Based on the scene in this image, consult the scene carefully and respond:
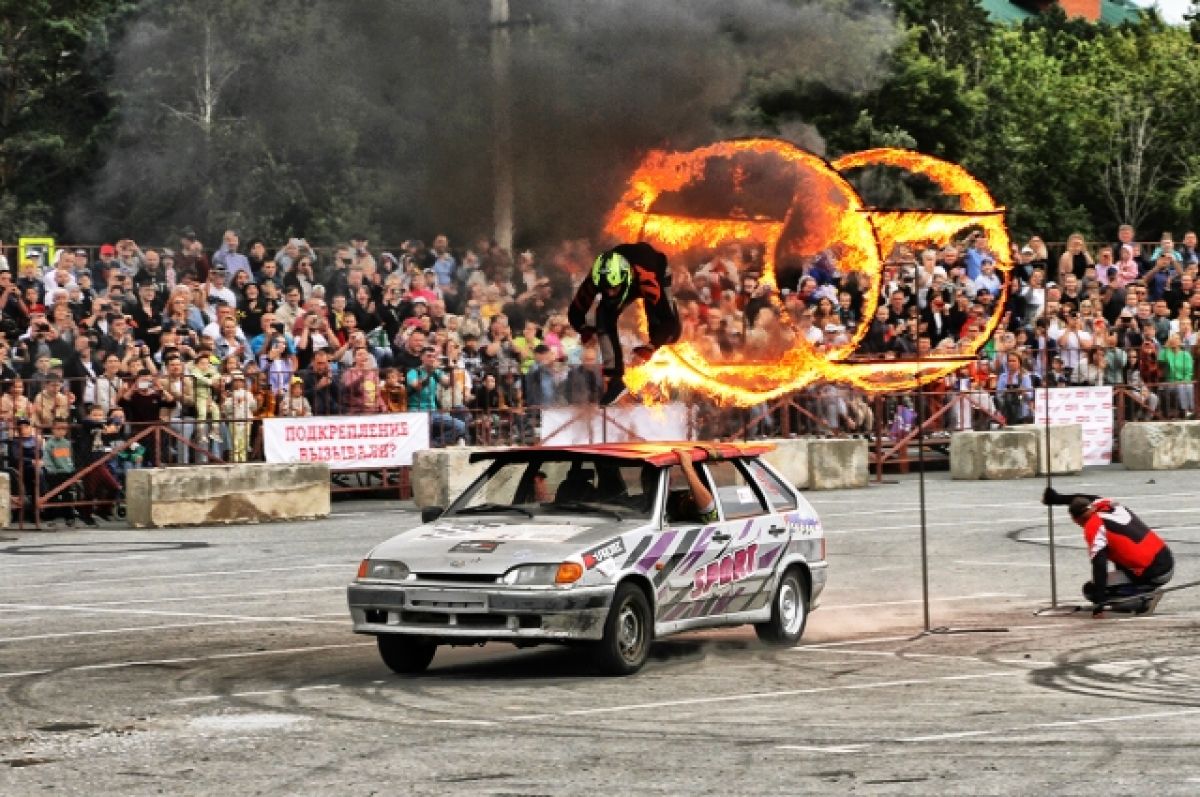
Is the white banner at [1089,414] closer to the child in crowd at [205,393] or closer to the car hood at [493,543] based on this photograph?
the child in crowd at [205,393]

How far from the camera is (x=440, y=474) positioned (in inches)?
1100

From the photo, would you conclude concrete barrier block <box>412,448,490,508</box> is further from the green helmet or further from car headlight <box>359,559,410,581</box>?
car headlight <box>359,559,410,581</box>

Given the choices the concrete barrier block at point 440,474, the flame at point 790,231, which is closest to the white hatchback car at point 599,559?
the flame at point 790,231

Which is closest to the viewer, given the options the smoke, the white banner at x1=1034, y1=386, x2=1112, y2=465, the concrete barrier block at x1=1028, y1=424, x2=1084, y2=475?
the smoke

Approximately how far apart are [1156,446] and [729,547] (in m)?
20.4

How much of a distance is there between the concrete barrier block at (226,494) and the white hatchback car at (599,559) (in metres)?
11.4

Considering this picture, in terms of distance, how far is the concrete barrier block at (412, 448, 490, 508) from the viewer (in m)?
27.9

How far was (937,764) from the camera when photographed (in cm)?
1048

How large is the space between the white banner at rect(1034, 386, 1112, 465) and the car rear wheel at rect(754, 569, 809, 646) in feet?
61.8

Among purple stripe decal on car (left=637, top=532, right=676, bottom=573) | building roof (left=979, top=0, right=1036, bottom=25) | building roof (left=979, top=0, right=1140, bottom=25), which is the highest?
building roof (left=979, top=0, right=1140, bottom=25)

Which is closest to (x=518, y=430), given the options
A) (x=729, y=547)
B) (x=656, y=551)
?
(x=729, y=547)

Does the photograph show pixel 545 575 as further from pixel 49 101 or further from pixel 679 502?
pixel 49 101

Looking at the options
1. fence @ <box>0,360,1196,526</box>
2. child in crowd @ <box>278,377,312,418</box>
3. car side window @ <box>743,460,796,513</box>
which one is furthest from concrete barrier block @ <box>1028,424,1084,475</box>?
car side window @ <box>743,460,796,513</box>

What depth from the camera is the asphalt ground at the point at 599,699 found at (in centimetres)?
1030
